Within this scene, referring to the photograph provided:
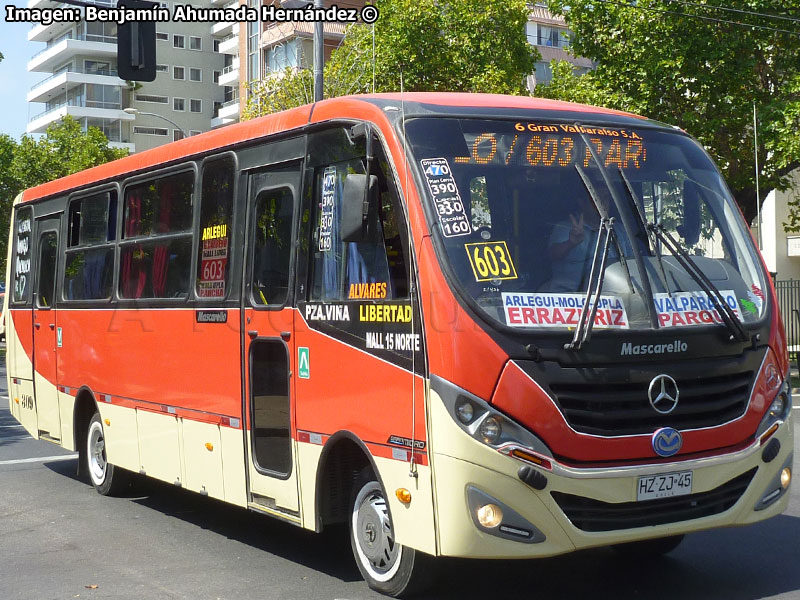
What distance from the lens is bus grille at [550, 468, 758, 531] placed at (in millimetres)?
5961

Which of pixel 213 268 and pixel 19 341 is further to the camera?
pixel 19 341

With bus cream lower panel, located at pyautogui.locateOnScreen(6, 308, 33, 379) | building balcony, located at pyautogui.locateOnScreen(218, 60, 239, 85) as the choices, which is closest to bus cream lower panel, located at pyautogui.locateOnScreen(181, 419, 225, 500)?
bus cream lower panel, located at pyautogui.locateOnScreen(6, 308, 33, 379)

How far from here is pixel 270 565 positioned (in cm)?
774

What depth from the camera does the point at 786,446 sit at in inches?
265

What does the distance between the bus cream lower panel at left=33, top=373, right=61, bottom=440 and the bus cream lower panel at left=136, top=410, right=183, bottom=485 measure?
2.38 m

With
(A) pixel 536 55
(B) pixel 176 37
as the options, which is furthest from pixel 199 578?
(B) pixel 176 37

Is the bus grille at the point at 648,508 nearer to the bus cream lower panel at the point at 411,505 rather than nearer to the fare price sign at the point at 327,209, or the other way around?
the bus cream lower panel at the point at 411,505

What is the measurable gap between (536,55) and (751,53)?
34.7 ft

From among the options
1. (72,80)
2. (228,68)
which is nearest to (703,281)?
(228,68)

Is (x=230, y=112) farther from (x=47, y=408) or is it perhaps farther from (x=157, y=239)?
(x=157, y=239)

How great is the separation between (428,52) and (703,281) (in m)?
23.2

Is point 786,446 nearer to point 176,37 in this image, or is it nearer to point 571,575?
point 571,575

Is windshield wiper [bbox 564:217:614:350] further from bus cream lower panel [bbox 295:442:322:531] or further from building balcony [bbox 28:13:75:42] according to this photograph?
building balcony [bbox 28:13:75:42]

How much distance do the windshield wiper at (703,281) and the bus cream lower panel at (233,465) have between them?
127 inches
